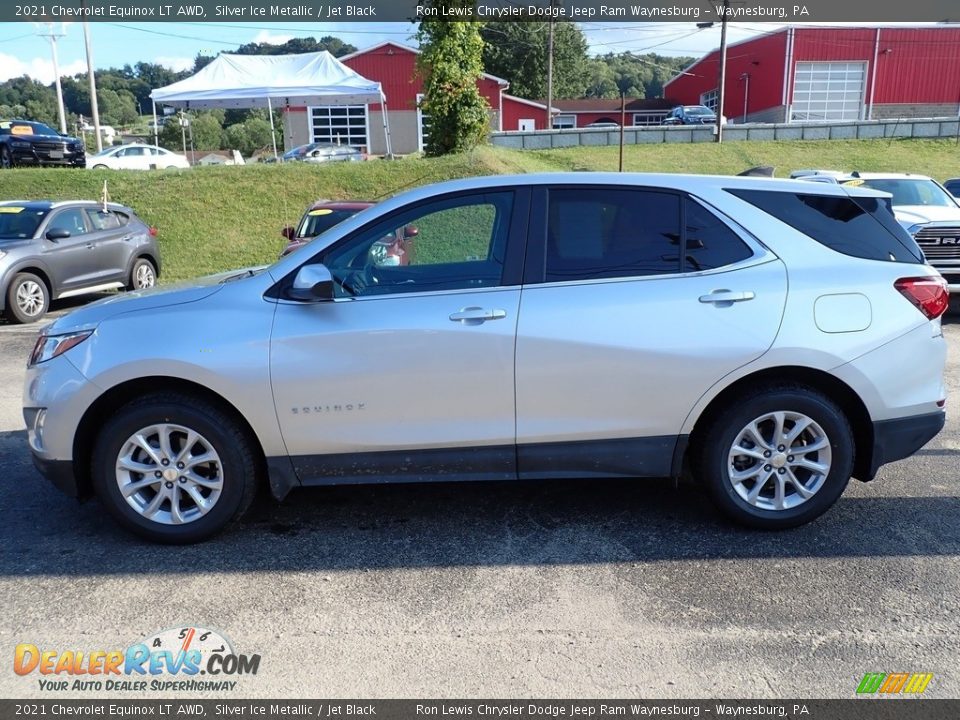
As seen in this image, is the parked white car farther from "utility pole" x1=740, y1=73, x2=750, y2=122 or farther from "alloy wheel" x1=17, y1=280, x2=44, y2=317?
"utility pole" x1=740, y1=73, x2=750, y2=122

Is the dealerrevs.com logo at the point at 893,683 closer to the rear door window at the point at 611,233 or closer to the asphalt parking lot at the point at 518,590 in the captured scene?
the asphalt parking lot at the point at 518,590

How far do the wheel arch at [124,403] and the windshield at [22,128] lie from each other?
20.3 metres

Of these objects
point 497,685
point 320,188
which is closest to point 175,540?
point 497,685

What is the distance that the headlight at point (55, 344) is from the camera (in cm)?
394

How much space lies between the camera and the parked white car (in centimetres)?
2609

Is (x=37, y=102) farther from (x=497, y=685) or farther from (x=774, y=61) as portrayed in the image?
(x=497, y=685)

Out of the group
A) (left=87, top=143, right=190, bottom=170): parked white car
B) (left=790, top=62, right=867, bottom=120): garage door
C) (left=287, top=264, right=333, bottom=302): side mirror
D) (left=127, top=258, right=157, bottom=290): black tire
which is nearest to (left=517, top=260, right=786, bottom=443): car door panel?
(left=287, top=264, right=333, bottom=302): side mirror

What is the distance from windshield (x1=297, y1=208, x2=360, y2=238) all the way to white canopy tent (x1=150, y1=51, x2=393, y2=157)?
34.5 feet

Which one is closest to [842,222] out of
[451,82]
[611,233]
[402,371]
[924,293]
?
[924,293]

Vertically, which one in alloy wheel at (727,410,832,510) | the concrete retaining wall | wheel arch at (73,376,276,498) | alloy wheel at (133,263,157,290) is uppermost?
the concrete retaining wall

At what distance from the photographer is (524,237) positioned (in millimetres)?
3969

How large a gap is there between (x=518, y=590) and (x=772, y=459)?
1487mm

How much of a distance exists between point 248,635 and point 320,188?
15632 millimetres

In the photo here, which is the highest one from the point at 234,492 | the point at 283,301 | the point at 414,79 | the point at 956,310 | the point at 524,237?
the point at 414,79
